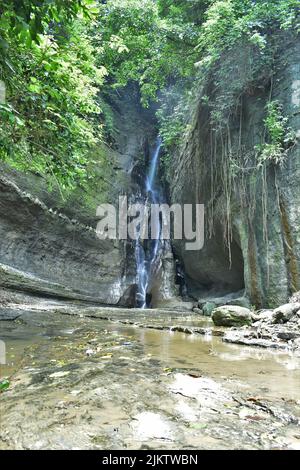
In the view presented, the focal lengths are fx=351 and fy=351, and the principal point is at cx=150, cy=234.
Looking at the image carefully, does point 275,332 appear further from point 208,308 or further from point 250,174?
point 208,308

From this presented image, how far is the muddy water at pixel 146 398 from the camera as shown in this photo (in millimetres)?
1707

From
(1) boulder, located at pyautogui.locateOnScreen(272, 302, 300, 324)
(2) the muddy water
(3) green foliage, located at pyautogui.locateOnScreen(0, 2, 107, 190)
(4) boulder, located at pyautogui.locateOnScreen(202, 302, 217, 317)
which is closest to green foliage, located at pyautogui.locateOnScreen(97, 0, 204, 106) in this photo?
(3) green foliage, located at pyautogui.locateOnScreen(0, 2, 107, 190)

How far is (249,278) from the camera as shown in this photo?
973 centimetres

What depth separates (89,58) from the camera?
600 cm

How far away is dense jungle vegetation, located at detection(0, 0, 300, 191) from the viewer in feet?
12.8

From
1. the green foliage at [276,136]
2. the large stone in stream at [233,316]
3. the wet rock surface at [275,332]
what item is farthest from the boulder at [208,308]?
the green foliage at [276,136]

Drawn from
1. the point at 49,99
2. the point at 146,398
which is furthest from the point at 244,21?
the point at 146,398

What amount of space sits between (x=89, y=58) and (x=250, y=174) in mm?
5692

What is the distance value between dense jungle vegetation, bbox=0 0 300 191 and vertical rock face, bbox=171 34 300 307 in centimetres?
53

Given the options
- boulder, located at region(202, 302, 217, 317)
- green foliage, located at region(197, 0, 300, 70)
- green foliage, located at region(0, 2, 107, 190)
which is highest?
green foliage, located at region(197, 0, 300, 70)

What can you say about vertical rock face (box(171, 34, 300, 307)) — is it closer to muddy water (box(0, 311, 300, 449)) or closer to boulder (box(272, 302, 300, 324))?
boulder (box(272, 302, 300, 324))

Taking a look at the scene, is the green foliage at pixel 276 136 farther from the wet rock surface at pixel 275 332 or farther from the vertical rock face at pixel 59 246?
the vertical rock face at pixel 59 246

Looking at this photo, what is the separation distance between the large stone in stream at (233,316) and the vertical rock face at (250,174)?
6.39 ft
